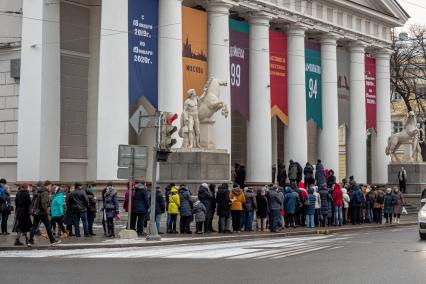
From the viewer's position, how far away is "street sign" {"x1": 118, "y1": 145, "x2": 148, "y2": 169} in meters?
22.8

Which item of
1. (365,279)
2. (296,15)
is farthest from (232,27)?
(365,279)

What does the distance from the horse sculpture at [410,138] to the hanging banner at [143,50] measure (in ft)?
59.5

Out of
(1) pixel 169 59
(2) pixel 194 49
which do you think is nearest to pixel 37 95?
(1) pixel 169 59

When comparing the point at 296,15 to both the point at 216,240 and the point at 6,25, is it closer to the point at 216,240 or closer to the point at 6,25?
the point at 6,25

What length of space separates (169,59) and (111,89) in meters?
3.37

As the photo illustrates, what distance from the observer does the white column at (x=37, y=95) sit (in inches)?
1297

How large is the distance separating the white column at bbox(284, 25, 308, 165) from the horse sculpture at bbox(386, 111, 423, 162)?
6.43 meters

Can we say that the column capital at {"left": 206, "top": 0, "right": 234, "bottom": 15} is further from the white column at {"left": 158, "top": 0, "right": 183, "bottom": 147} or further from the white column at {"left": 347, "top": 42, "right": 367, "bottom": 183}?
the white column at {"left": 347, "top": 42, "right": 367, "bottom": 183}

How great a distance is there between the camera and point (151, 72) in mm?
34844

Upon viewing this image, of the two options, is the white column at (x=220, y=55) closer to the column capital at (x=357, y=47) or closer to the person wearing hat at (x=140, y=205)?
the person wearing hat at (x=140, y=205)

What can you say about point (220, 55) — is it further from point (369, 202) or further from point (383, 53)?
point (383, 53)

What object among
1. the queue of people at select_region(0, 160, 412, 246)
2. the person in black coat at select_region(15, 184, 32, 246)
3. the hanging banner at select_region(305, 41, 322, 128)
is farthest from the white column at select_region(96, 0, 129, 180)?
the hanging banner at select_region(305, 41, 322, 128)

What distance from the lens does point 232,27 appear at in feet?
133

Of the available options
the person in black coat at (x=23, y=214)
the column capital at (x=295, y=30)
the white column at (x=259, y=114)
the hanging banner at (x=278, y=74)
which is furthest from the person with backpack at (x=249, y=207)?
the column capital at (x=295, y=30)
